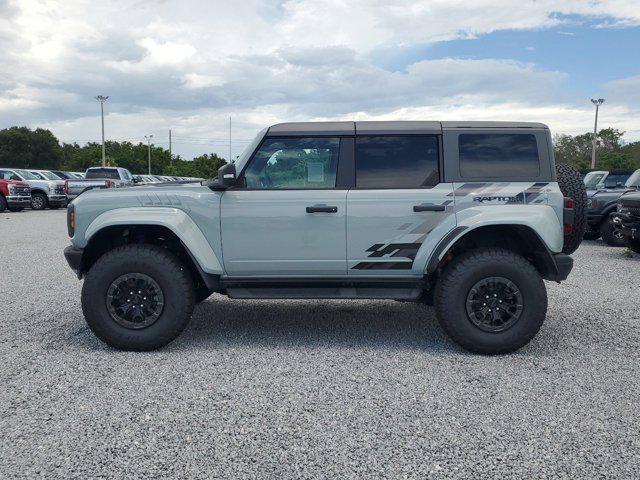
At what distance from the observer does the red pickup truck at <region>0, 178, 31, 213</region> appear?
21500 millimetres

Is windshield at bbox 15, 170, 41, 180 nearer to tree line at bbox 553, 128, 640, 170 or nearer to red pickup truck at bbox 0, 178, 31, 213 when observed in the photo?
red pickup truck at bbox 0, 178, 31, 213

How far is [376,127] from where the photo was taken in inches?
192

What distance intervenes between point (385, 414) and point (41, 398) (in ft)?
7.33

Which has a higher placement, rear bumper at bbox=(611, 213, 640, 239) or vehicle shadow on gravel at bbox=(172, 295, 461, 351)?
rear bumper at bbox=(611, 213, 640, 239)

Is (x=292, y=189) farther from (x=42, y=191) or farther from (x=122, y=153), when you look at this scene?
(x=122, y=153)

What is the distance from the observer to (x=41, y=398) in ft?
12.4

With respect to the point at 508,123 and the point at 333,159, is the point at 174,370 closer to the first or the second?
the point at 333,159

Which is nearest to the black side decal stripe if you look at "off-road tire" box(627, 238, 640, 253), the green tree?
"off-road tire" box(627, 238, 640, 253)

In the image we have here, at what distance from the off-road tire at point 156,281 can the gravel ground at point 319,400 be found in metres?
0.15

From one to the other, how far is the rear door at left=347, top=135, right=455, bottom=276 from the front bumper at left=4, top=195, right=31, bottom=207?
20.5m

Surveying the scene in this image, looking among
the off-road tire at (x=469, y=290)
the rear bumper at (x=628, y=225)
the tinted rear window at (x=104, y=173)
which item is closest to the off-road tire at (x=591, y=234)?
the rear bumper at (x=628, y=225)

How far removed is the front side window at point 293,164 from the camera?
15.9 feet

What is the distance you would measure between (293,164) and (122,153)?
95.9 m

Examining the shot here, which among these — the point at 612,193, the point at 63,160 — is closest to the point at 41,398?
the point at 612,193
